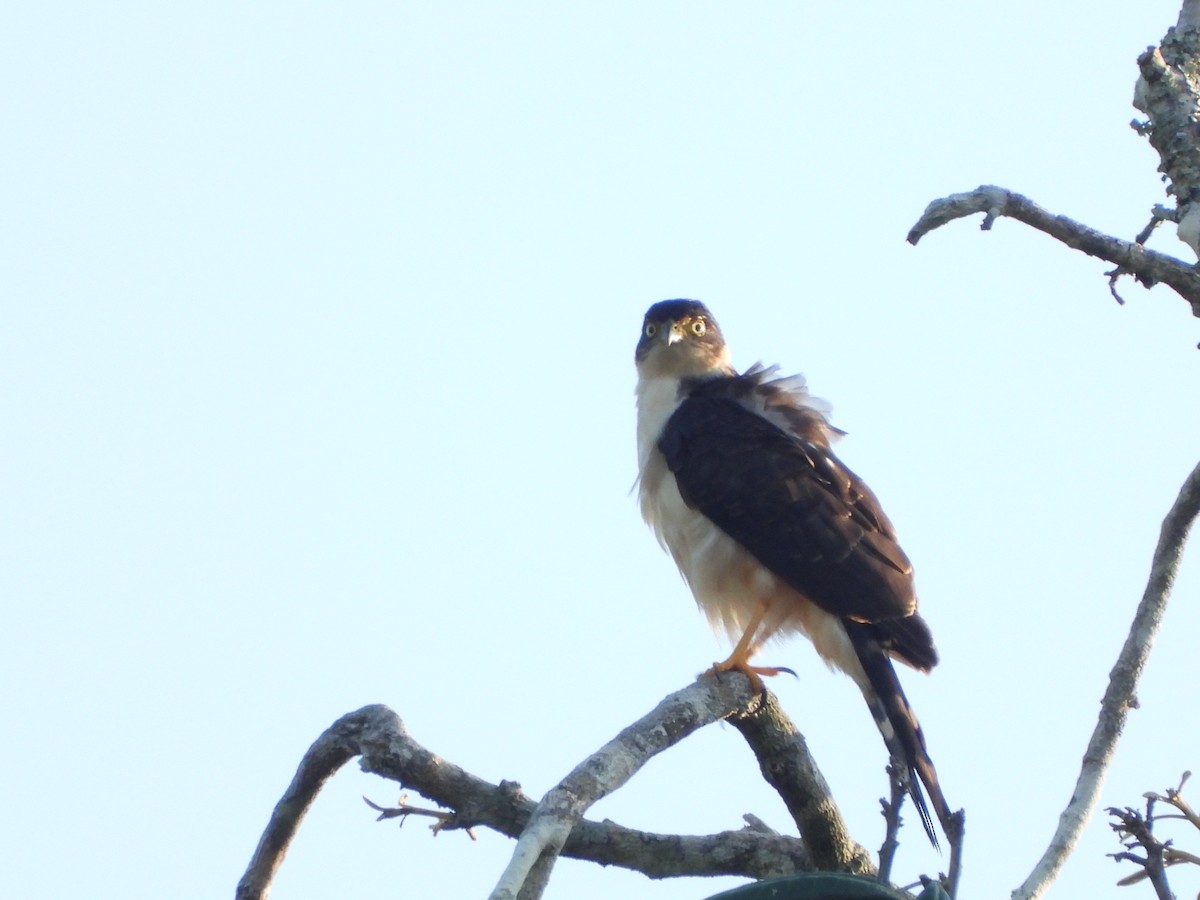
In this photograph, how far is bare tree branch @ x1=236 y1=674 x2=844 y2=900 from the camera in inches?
152

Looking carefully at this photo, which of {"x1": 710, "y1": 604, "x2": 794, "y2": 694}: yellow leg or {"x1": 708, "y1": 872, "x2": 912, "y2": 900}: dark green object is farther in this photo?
{"x1": 710, "y1": 604, "x2": 794, "y2": 694}: yellow leg

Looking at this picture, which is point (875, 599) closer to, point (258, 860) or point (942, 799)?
point (942, 799)

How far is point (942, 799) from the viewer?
4.86 metres

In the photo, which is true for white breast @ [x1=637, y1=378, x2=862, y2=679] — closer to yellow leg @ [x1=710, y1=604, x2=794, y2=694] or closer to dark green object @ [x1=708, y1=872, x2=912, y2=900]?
yellow leg @ [x1=710, y1=604, x2=794, y2=694]

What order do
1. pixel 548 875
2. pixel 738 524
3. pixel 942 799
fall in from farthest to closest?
pixel 738 524, pixel 942 799, pixel 548 875

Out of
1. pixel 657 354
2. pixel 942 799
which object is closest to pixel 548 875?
pixel 942 799

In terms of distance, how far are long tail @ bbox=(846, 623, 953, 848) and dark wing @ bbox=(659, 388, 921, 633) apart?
0.09 m

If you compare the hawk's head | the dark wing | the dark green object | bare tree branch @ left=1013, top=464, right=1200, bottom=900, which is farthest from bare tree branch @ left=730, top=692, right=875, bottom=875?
the hawk's head

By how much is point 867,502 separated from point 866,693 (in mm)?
920

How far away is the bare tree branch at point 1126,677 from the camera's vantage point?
3.39 metres

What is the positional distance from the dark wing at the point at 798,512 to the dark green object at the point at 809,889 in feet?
8.92

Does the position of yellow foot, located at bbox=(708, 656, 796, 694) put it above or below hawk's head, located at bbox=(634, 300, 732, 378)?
below

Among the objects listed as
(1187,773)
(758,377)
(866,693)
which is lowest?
(1187,773)

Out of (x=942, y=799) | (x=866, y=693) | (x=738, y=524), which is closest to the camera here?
(x=942, y=799)
